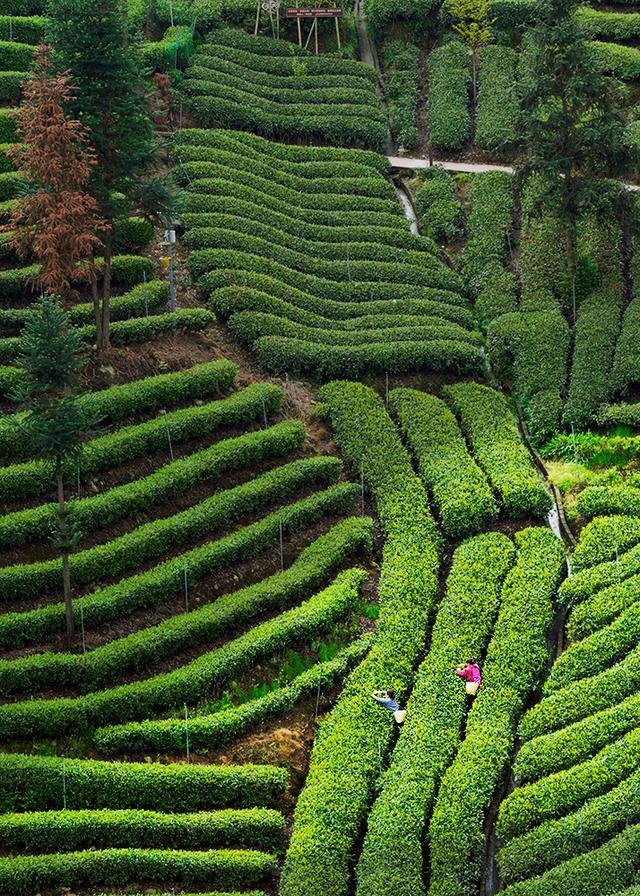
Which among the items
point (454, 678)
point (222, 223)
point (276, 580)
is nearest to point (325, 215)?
point (222, 223)

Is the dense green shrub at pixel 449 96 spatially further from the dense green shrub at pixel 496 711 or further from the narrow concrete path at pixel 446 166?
the dense green shrub at pixel 496 711

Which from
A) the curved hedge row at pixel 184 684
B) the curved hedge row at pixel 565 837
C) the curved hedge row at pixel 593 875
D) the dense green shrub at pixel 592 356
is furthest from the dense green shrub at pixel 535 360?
the curved hedge row at pixel 593 875

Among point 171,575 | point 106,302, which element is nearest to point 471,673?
point 171,575

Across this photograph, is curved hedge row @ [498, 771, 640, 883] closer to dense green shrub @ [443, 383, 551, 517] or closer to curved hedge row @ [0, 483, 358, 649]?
curved hedge row @ [0, 483, 358, 649]

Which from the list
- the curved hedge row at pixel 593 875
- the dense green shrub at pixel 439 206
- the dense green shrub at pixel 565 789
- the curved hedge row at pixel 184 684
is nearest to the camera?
the curved hedge row at pixel 593 875

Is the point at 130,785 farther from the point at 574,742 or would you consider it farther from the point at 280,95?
the point at 280,95

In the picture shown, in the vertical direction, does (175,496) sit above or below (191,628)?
above
